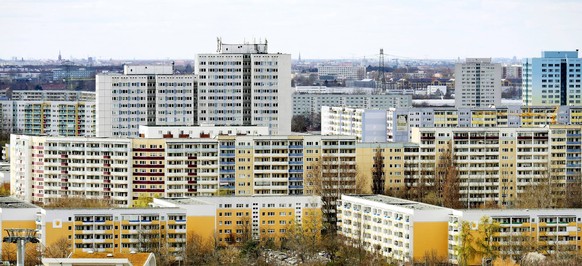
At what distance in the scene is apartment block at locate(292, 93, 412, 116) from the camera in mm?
65250

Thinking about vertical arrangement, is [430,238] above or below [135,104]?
below

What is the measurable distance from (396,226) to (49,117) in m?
28.1

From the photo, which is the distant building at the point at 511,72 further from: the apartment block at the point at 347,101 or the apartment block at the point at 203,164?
the apartment block at the point at 203,164

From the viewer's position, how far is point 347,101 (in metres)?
67.3

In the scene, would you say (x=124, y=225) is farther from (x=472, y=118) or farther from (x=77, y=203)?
(x=472, y=118)

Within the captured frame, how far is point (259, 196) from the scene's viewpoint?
34.8 metres

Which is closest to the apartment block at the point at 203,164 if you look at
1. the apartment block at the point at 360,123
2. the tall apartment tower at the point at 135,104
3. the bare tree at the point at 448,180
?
the bare tree at the point at 448,180

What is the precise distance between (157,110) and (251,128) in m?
4.72

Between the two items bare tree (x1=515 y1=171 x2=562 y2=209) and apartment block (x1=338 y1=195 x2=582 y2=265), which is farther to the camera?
bare tree (x1=515 y1=171 x2=562 y2=209)

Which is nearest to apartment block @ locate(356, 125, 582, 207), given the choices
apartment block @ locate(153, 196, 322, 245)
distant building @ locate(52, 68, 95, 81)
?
apartment block @ locate(153, 196, 322, 245)

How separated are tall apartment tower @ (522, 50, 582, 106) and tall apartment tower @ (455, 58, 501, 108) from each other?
7.16 metres

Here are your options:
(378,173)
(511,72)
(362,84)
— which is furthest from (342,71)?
(378,173)

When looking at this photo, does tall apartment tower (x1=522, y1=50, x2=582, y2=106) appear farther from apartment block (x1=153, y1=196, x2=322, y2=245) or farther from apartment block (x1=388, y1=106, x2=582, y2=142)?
apartment block (x1=153, y1=196, x2=322, y2=245)

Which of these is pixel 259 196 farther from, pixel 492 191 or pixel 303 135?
pixel 492 191
